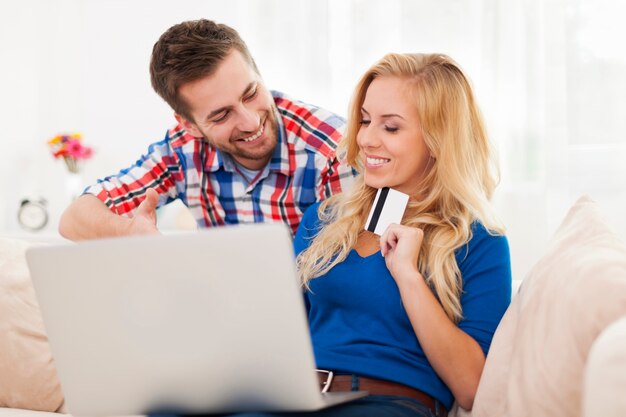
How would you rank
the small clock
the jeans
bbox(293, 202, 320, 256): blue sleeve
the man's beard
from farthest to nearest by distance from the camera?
the small clock → the man's beard → bbox(293, 202, 320, 256): blue sleeve → the jeans

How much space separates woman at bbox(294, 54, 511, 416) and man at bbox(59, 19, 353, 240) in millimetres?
288

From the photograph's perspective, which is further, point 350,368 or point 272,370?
point 350,368

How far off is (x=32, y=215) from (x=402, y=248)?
9.99 feet

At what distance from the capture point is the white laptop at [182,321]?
107 cm

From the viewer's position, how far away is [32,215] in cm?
414

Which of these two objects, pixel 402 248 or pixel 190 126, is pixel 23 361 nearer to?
pixel 190 126

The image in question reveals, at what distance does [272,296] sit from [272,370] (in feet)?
0.38

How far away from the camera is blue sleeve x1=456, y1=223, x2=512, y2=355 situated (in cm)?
152

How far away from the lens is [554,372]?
1.18 meters

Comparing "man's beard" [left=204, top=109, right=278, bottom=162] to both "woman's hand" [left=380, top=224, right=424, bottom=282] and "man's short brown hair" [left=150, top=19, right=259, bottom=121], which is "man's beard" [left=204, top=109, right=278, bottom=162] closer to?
"man's short brown hair" [left=150, top=19, right=259, bottom=121]

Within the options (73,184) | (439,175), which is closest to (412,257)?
(439,175)

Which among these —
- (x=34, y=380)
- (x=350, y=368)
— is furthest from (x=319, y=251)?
(x=34, y=380)

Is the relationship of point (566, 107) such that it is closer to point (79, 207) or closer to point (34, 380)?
point (79, 207)

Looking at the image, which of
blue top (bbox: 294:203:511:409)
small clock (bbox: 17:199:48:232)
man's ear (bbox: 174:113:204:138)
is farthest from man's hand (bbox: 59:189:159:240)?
small clock (bbox: 17:199:48:232)
